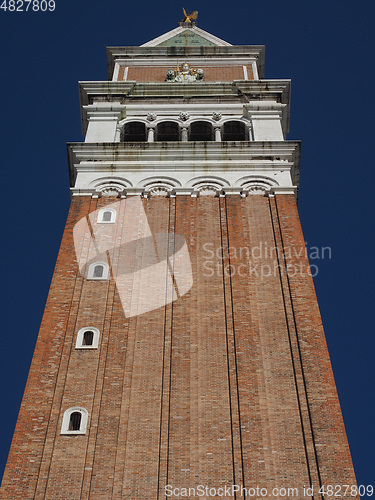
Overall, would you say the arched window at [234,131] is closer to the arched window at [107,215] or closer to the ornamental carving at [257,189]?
the ornamental carving at [257,189]

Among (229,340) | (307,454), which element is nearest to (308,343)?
(229,340)

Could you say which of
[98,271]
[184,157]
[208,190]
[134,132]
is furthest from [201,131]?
[98,271]

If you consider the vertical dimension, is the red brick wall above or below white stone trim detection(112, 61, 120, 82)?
below

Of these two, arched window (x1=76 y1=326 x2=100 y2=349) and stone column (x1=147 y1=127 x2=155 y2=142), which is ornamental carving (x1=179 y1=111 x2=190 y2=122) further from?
arched window (x1=76 y1=326 x2=100 y2=349)

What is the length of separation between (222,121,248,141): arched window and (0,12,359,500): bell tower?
63 mm

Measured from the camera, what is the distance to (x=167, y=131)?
44750mm

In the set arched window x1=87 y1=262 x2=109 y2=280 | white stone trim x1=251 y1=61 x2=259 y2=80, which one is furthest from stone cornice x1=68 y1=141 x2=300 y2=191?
white stone trim x1=251 y1=61 x2=259 y2=80

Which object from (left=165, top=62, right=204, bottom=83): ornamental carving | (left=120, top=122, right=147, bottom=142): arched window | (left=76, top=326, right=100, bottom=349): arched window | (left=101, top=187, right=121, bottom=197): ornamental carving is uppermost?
(left=165, top=62, right=204, bottom=83): ornamental carving

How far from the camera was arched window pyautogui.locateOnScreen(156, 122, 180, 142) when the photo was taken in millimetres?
44500

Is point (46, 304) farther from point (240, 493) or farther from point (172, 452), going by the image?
point (240, 493)

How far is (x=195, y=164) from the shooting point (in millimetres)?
39781

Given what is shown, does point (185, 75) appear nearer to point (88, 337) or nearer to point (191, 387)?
point (88, 337)

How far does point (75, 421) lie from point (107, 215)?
11486mm

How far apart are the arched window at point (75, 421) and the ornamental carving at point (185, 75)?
25.7 m
